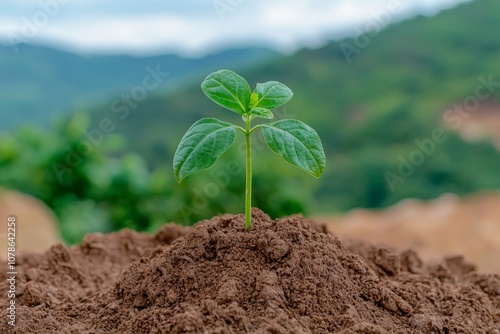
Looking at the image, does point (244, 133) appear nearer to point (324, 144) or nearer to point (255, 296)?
point (255, 296)

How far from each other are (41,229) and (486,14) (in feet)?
58.7

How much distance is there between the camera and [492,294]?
2750 mm

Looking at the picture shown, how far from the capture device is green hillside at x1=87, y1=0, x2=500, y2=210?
49.9ft

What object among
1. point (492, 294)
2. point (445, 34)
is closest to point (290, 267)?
point (492, 294)

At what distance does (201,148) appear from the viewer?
2115mm

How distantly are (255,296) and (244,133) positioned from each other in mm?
526

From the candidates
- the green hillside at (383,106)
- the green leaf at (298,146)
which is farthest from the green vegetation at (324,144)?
the green leaf at (298,146)

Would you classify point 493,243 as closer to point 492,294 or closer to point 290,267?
point 492,294

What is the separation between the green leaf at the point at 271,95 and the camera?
2.32 m

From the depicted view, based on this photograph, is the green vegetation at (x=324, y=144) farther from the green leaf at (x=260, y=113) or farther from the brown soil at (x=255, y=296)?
the green leaf at (x=260, y=113)

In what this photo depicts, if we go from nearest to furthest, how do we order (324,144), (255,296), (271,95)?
(255,296) < (271,95) < (324,144)

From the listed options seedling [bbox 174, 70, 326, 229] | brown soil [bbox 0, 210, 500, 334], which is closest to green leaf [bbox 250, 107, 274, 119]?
seedling [bbox 174, 70, 326, 229]

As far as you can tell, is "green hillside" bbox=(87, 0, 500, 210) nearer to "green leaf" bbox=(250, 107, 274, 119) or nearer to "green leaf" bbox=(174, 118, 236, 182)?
"green leaf" bbox=(250, 107, 274, 119)

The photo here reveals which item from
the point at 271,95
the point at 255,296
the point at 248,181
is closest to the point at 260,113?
the point at 271,95
